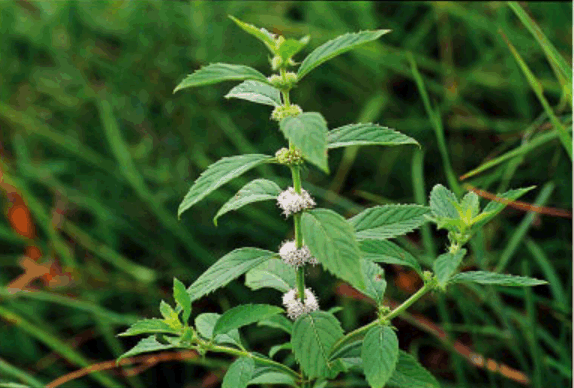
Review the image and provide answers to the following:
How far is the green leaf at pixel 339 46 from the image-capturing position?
2.45 ft

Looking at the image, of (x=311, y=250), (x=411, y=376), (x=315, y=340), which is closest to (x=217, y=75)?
(x=311, y=250)

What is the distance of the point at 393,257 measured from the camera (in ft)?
2.80

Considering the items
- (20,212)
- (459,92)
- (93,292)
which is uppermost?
(459,92)

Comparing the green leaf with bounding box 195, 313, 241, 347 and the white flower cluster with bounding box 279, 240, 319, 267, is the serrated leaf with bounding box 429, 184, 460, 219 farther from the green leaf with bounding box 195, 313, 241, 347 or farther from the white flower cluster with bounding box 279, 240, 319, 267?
the green leaf with bounding box 195, 313, 241, 347

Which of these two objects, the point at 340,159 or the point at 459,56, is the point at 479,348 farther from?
the point at 459,56

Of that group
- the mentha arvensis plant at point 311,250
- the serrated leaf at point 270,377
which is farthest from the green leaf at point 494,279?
the serrated leaf at point 270,377

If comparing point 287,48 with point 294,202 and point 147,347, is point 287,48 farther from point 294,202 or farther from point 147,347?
point 147,347

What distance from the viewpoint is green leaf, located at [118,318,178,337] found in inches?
31.8

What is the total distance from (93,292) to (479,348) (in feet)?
2.91

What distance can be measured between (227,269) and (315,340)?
0.11 meters

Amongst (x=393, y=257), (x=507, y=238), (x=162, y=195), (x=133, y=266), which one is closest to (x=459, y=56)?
(x=507, y=238)

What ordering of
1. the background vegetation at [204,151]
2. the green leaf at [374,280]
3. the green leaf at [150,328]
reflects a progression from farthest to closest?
the background vegetation at [204,151]
the green leaf at [374,280]
the green leaf at [150,328]

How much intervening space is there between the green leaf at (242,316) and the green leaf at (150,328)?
0.05m

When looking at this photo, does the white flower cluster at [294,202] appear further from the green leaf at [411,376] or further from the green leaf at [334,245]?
the green leaf at [411,376]
